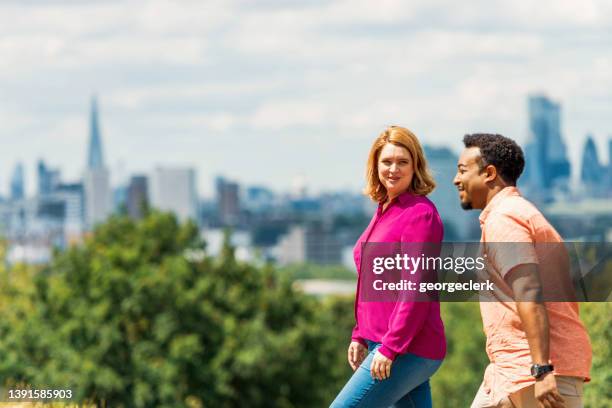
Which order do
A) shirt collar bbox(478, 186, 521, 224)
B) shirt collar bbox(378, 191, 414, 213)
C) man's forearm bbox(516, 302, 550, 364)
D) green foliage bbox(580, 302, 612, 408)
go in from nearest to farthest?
man's forearm bbox(516, 302, 550, 364) → shirt collar bbox(478, 186, 521, 224) → shirt collar bbox(378, 191, 414, 213) → green foliage bbox(580, 302, 612, 408)

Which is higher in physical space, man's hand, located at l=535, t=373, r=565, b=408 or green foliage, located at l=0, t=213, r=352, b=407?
man's hand, located at l=535, t=373, r=565, b=408

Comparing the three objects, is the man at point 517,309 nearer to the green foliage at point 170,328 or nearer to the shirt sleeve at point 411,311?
the shirt sleeve at point 411,311

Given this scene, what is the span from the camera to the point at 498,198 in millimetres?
6016

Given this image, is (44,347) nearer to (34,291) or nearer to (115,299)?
(115,299)

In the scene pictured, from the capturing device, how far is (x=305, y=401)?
39.3 meters

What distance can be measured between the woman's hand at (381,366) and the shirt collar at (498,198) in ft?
2.67

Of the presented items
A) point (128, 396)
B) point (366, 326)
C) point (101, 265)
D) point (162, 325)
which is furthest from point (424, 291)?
point (101, 265)

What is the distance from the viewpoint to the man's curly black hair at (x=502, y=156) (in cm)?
608

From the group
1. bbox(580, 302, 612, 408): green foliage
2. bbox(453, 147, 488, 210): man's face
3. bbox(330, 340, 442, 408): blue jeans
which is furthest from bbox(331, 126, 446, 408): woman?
bbox(580, 302, 612, 408): green foliage

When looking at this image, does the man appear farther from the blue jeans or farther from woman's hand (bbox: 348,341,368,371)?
woman's hand (bbox: 348,341,368,371)

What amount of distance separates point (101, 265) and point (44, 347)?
629 cm

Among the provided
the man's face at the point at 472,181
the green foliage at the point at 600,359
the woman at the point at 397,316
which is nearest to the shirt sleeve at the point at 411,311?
the woman at the point at 397,316

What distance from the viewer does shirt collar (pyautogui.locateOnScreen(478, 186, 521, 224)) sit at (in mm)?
5996

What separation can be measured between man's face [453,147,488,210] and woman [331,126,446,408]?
0.70ft
